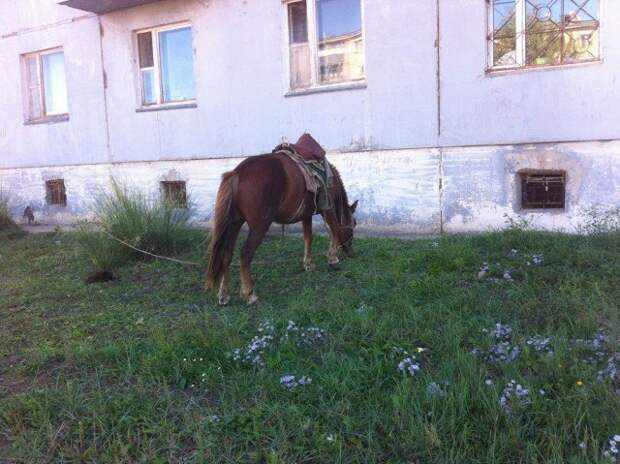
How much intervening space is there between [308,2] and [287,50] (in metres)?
0.81

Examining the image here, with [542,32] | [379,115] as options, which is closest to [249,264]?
[379,115]

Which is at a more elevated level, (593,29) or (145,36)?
(145,36)

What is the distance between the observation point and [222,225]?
568 cm

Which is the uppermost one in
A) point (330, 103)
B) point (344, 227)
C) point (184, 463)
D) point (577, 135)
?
point (330, 103)

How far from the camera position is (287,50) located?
9.91m

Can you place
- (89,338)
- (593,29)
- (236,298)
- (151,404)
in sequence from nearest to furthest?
(151,404)
(89,338)
(236,298)
(593,29)

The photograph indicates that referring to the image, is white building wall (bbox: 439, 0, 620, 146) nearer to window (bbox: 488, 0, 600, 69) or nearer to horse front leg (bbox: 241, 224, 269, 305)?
window (bbox: 488, 0, 600, 69)

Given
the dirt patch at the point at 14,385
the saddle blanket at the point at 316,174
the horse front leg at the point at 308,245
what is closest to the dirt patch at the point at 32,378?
the dirt patch at the point at 14,385

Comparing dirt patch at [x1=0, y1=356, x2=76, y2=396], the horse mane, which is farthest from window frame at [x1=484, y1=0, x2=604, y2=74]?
dirt patch at [x1=0, y1=356, x2=76, y2=396]

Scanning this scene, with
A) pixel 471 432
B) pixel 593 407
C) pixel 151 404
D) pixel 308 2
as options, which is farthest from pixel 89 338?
pixel 308 2

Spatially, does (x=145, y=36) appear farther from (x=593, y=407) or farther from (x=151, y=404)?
(x=593, y=407)

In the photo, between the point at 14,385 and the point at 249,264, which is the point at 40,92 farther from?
the point at 14,385

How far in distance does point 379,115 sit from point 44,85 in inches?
328

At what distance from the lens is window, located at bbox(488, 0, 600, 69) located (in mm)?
7875
